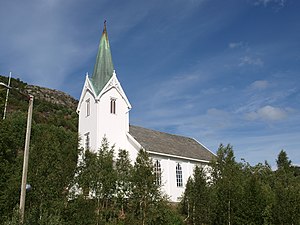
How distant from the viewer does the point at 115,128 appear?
37219 mm

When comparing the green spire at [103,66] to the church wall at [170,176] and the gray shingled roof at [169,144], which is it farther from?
the church wall at [170,176]

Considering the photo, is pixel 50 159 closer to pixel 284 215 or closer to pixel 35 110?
pixel 284 215

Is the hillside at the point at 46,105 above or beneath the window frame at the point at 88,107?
above

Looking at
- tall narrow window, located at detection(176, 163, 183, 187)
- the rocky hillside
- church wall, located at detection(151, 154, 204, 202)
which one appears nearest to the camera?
church wall, located at detection(151, 154, 204, 202)

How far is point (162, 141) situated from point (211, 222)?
17.2 metres

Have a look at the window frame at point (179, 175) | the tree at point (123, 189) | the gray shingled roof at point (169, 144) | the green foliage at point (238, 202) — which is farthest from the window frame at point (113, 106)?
the green foliage at point (238, 202)

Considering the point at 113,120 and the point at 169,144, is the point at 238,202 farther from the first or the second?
the point at 169,144

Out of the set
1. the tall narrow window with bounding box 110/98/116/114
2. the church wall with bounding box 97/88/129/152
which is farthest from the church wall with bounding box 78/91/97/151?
the tall narrow window with bounding box 110/98/116/114

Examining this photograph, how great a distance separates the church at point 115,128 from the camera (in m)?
36.5

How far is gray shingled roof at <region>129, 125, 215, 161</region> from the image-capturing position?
3816cm

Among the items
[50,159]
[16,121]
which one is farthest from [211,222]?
[16,121]

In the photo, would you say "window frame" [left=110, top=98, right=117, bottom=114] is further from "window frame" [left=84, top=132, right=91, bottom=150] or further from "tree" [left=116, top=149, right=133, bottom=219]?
"tree" [left=116, top=149, right=133, bottom=219]

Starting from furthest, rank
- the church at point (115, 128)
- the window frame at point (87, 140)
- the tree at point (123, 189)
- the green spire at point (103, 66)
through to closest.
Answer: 1. the green spire at point (103, 66)
2. the window frame at point (87, 140)
3. the church at point (115, 128)
4. the tree at point (123, 189)

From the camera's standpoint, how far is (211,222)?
25.4m
